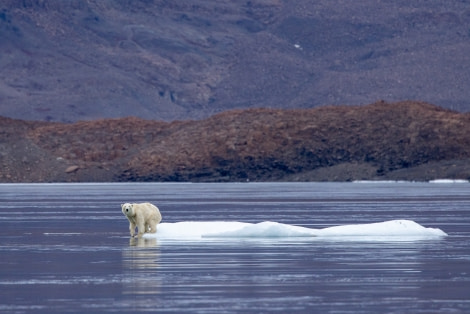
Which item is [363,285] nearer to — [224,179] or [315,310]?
[315,310]

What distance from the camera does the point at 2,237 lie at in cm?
2852

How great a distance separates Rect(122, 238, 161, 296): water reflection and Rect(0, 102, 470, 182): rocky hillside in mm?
65383

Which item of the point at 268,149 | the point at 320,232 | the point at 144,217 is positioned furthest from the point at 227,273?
the point at 268,149

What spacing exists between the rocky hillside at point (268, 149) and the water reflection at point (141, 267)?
6538 centimetres

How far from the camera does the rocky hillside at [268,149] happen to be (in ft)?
314

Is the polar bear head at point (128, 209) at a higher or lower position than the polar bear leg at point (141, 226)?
higher

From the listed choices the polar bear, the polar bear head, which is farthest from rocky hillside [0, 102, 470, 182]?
the polar bear head

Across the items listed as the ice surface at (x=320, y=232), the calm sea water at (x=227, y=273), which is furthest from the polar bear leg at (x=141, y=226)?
the calm sea water at (x=227, y=273)

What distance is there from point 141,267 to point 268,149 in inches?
3219

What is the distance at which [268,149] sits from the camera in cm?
10169

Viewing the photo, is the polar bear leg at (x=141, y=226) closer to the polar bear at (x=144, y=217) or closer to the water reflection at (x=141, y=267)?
the polar bear at (x=144, y=217)

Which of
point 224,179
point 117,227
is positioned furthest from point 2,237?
point 224,179

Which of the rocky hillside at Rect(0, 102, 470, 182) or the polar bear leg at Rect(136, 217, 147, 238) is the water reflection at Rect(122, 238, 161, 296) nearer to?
the polar bear leg at Rect(136, 217, 147, 238)

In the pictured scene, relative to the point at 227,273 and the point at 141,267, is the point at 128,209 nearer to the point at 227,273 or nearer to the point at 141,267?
the point at 141,267
